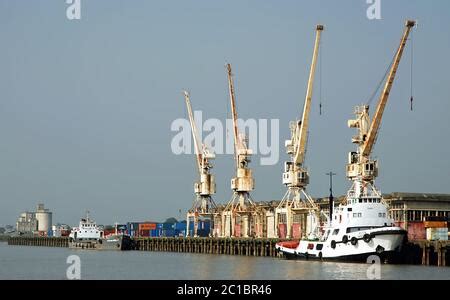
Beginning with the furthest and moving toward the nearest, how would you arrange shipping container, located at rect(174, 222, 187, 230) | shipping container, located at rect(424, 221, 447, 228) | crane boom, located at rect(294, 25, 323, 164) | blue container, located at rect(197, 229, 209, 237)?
1. shipping container, located at rect(174, 222, 187, 230)
2. blue container, located at rect(197, 229, 209, 237)
3. crane boom, located at rect(294, 25, 323, 164)
4. shipping container, located at rect(424, 221, 447, 228)

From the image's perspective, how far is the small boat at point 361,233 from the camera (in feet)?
244

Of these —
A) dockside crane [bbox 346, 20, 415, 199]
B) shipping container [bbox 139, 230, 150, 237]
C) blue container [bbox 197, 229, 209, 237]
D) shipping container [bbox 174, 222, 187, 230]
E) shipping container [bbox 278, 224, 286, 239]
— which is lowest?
shipping container [bbox 139, 230, 150, 237]

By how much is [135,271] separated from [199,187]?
68317 millimetres

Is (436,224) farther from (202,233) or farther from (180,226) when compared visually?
(180,226)

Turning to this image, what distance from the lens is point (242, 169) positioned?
128m

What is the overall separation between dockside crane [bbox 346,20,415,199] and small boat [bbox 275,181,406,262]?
712 cm

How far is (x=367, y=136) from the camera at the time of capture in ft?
292

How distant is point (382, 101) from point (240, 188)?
40445 mm

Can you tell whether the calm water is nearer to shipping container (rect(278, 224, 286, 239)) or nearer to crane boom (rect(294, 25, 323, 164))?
crane boom (rect(294, 25, 323, 164))

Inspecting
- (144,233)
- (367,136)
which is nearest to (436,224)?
(367,136)

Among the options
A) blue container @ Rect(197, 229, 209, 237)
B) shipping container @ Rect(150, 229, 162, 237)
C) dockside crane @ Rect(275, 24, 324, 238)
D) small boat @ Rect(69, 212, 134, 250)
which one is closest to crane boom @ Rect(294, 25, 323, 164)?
dockside crane @ Rect(275, 24, 324, 238)

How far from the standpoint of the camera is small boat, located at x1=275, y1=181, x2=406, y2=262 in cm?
7450
